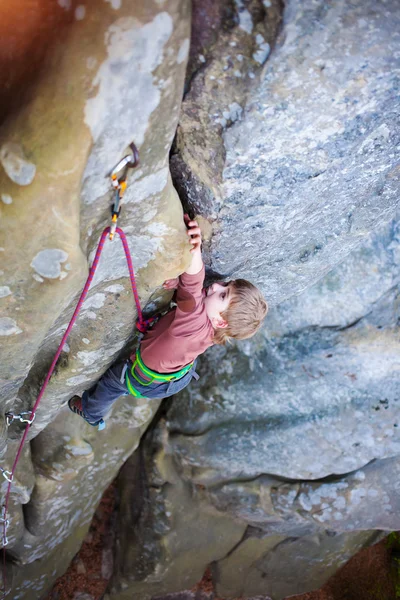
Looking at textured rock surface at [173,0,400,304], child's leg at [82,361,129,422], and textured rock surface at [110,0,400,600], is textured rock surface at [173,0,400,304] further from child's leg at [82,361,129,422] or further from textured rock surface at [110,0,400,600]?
child's leg at [82,361,129,422]

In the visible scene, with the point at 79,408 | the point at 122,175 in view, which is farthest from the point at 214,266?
the point at 79,408

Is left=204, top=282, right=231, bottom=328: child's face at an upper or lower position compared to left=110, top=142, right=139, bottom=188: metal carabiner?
lower

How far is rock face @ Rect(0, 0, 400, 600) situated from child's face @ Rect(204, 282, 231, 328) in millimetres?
128

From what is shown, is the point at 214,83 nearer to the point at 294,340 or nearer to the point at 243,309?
the point at 243,309

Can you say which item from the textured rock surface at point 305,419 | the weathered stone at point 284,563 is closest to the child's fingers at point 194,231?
the textured rock surface at point 305,419

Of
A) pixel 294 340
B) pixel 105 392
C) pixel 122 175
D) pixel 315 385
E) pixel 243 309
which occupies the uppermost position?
pixel 122 175

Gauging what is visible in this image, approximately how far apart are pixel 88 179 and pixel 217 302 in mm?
910

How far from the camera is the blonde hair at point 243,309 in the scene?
2.23 metres

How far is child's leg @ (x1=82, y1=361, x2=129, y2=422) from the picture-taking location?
2.57 m

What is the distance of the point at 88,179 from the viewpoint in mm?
1559

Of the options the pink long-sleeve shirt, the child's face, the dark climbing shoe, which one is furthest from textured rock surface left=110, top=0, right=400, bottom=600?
the dark climbing shoe

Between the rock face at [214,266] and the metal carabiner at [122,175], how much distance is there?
32 millimetres

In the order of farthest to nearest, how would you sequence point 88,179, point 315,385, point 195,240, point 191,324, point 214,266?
point 315,385
point 214,266
point 191,324
point 195,240
point 88,179

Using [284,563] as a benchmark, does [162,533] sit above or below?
above
